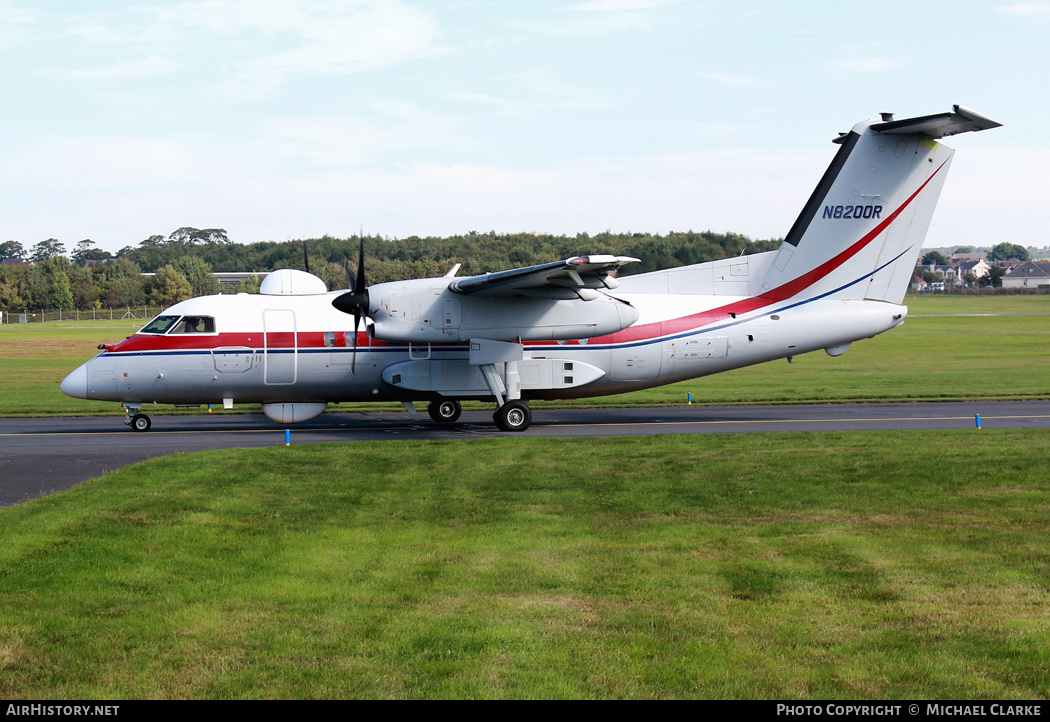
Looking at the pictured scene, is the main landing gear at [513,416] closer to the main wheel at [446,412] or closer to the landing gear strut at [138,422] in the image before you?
the main wheel at [446,412]

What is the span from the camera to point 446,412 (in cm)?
2536

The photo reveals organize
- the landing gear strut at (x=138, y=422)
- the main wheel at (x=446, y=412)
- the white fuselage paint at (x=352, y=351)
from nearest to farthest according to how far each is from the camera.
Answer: the white fuselage paint at (x=352, y=351) < the landing gear strut at (x=138, y=422) < the main wheel at (x=446, y=412)

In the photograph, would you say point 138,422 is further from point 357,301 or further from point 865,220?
point 865,220

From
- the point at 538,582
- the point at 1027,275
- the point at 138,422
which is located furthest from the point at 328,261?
the point at 1027,275

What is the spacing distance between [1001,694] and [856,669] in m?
0.96


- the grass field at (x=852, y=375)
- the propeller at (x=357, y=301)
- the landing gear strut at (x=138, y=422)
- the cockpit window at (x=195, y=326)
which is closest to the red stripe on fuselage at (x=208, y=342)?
the cockpit window at (x=195, y=326)

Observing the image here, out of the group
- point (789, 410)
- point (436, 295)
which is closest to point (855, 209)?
point (789, 410)

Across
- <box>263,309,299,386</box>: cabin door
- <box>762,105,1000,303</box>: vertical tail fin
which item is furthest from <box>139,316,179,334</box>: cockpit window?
<box>762,105,1000,303</box>: vertical tail fin

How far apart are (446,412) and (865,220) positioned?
1252 cm

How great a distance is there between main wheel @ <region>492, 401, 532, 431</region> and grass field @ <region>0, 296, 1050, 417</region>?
6.94 meters

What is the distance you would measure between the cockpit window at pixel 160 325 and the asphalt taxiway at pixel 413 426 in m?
2.66

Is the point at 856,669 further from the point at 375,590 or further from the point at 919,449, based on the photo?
the point at 919,449

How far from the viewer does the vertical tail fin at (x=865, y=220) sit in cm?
2367

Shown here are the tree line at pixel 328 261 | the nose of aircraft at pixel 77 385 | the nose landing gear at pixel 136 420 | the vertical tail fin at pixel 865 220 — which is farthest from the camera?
the tree line at pixel 328 261
